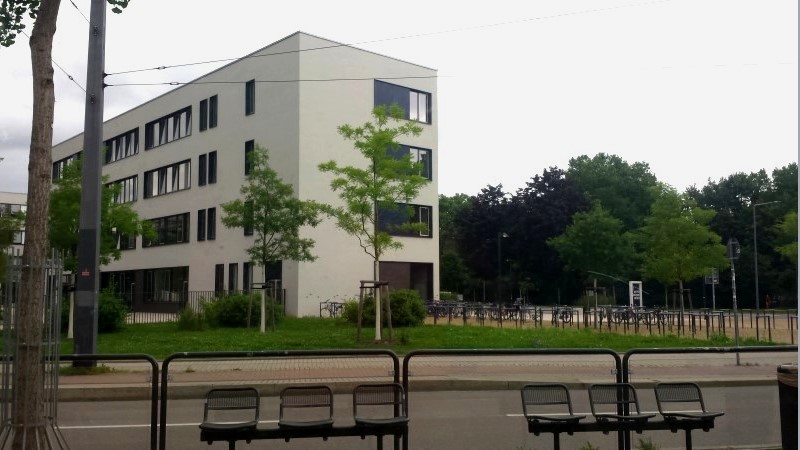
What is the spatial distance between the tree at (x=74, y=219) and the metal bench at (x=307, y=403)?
21.6m

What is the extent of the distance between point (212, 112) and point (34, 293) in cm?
4060

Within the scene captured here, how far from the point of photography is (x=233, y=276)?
43.3 meters

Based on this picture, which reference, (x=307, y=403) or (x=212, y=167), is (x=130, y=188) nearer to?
(x=212, y=167)

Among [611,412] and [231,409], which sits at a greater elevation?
[231,409]

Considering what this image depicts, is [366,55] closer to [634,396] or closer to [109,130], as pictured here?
Answer: [109,130]

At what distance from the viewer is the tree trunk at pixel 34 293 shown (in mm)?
6660

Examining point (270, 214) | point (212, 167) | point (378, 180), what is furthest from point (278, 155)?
point (378, 180)

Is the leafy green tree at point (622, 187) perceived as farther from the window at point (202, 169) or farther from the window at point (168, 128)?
the window at point (202, 169)

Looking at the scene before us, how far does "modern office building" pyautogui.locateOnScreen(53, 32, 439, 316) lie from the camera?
3934 cm

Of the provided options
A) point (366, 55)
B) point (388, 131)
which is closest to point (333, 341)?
point (388, 131)

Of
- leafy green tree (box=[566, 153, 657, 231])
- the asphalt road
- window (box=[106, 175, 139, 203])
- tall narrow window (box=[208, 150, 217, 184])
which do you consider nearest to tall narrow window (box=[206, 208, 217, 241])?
tall narrow window (box=[208, 150, 217, 184])

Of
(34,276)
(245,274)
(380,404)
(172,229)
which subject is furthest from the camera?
(172,229)

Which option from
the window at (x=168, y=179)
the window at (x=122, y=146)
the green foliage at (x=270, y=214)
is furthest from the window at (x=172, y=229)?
the green foliage at (x=270, y=214)

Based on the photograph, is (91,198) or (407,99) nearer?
(91,198)
